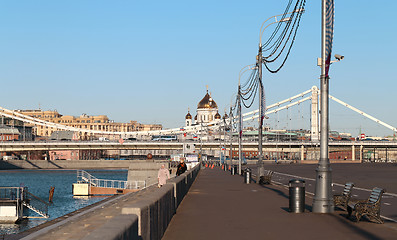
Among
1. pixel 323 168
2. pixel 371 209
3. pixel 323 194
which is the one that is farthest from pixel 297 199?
pixel 371 209

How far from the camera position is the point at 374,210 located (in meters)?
17.9

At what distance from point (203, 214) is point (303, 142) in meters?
157

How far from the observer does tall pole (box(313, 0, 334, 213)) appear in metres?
20.9

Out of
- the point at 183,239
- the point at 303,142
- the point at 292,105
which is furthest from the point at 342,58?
the point at 292,105

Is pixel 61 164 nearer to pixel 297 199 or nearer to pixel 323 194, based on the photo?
pixel 297 199

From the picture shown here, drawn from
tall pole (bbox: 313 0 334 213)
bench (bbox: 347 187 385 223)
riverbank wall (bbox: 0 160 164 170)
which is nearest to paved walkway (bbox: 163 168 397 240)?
bench (bbox: 347 187 385 223)

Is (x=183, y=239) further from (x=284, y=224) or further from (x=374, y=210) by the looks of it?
(x=374, y=210)

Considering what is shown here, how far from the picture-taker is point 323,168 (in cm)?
2117

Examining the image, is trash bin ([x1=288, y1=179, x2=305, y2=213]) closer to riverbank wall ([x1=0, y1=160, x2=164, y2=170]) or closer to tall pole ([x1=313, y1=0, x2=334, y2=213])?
tall pole ([x1=313, y1=0, x2=334, y2=213])

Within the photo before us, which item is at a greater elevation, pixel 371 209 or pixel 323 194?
pixel 323 194

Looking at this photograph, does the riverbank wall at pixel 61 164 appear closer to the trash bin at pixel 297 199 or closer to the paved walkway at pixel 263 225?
the paved walkway at pixel 263 225

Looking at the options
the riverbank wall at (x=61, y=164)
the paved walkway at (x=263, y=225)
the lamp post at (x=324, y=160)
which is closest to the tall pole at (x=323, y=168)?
the lamp post at (x=324, y=160)

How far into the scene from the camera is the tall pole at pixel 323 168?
2088cm

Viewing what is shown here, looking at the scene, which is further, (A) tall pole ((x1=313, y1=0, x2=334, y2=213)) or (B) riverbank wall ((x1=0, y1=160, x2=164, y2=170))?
(B) riverbank wall ((x1=0, y1=160, x2=164, y2=170))
